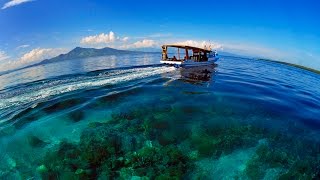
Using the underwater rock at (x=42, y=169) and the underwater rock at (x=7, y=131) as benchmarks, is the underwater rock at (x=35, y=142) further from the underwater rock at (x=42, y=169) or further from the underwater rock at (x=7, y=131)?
the underwater rock at (x=42, y=169)

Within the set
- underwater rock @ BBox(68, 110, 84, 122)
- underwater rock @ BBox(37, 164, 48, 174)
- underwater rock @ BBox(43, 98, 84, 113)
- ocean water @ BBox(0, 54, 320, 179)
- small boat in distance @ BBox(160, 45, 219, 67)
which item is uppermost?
small boat in distance @ BBox(160, 45, 219, 67)

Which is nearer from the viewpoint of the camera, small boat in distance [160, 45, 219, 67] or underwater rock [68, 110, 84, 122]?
underwater rock [68, 110, 84, 122]

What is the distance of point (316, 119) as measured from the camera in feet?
91.8

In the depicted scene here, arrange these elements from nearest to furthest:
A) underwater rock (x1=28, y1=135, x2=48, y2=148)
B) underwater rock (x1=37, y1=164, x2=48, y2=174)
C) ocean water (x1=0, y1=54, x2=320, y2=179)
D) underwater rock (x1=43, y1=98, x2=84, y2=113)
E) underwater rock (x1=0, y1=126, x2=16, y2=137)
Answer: ocean water (x1=0, y1=54, x2=320, y2=179) → underwater rock (x1=37, y1=164, x2=48, y2=174) → underwater rock (x1=28, y1=135, x2=48, y2=148) → underwater rock (x1=0, y1=126, x2=16, y2=137) → underwater rock (x1=43, y1=98, x2=84, y2=113)

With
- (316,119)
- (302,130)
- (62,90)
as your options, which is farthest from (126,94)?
(316,119)

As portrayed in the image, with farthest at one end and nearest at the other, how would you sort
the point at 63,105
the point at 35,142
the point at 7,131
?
the point at 63,105 → the point at 7,131 → the point at 35,142

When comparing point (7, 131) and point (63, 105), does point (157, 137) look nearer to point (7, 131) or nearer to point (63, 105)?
point (63, 105)

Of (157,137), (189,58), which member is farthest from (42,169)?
(189,58)

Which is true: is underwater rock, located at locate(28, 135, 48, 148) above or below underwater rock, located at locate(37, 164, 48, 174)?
above

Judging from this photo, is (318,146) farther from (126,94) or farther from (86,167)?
(126,94)

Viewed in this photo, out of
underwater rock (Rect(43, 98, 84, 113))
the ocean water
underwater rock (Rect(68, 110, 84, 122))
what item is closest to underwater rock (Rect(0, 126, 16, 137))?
the ocean water

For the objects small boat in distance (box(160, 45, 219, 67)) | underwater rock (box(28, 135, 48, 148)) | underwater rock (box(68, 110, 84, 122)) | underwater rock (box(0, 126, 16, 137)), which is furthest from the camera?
small boat in distance (box(160, 45, 219, 67))

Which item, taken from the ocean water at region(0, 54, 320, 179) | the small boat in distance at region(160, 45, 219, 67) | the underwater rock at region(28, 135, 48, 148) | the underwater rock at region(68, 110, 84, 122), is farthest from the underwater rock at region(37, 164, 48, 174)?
the small boat in distance at region(160, 45, 219, 67)

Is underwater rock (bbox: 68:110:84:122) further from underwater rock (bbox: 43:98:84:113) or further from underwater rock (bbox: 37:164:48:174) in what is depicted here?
underwater rock (bbox: 37:164:48:174)
